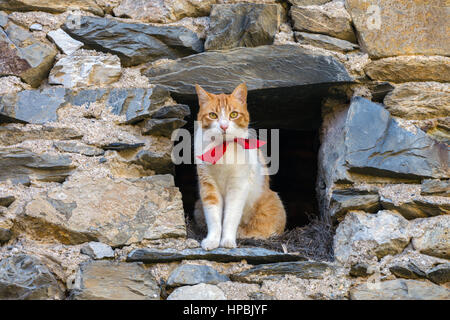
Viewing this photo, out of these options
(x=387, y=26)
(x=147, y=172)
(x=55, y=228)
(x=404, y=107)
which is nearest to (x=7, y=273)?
(x=55, y=228)

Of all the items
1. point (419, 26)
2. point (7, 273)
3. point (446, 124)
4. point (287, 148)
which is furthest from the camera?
point (287, 148)

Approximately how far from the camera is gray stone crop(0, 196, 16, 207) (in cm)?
273

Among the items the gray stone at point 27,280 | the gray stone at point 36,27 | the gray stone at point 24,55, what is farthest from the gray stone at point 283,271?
the gray stone at point 36,27

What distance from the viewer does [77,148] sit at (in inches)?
119

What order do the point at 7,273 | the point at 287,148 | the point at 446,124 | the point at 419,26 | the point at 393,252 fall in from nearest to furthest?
1. the point at 7,273
2. the point at 393,252
3. the point at 446,124
4. the point at 419,26
5. the point at 287,148

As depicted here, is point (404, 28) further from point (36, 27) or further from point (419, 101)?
point (36, 27)

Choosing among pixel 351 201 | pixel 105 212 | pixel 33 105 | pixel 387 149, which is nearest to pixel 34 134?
pixel 33 105

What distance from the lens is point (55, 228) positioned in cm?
274

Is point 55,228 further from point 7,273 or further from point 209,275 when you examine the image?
point 209,275

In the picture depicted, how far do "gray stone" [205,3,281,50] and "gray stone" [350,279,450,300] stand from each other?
1.88 meters

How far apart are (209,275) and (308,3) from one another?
2206 millimetres

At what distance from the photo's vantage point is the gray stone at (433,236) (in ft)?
8.80

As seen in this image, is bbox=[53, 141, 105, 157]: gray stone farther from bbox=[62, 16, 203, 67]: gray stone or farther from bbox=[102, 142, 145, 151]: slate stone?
bbox=[62, 16, 203, 67]: gray stone
